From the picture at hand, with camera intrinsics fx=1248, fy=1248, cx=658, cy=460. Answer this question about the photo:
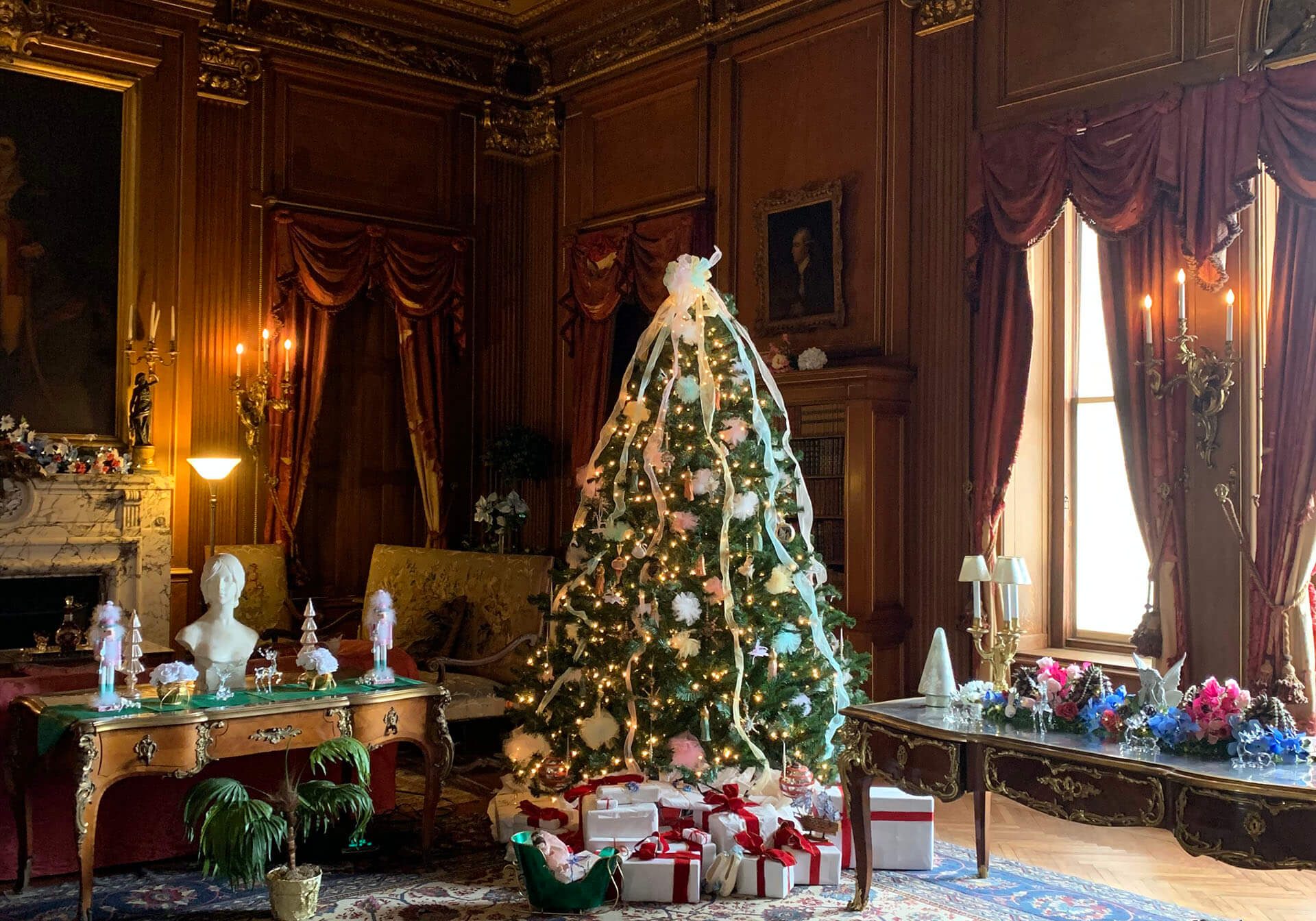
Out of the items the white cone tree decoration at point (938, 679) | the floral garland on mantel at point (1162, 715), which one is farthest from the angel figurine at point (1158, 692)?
the white cone tree decoration at point (938, 679)

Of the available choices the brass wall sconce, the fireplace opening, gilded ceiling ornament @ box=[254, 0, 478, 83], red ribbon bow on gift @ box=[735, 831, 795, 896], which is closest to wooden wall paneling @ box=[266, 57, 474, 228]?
gilded ceiling ornament @ box=[254, 0, 478, 83]

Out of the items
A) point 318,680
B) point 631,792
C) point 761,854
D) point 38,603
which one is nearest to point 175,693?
point 318,680

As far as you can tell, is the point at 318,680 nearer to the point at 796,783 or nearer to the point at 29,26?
the point at 796,783

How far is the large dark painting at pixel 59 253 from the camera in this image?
7.93 meters

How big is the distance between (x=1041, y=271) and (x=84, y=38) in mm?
6196

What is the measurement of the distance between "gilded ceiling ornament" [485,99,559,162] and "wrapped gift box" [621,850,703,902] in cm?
667

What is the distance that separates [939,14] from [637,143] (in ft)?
8.90

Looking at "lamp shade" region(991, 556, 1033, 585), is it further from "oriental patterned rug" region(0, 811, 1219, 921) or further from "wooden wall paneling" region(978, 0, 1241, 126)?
"wooden wall paneling" region(978, 0, 1241, 126)

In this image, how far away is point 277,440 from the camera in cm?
895

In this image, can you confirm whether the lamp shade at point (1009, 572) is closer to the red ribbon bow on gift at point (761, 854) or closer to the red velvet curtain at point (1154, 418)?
the red ribbon bow on gift at point (761, 854)

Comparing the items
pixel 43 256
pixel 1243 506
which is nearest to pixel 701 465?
pixel 1243 506

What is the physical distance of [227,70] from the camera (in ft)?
28.5

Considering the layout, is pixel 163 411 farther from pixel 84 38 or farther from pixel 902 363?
pixel 902 363

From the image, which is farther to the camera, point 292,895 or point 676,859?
point 676,859
